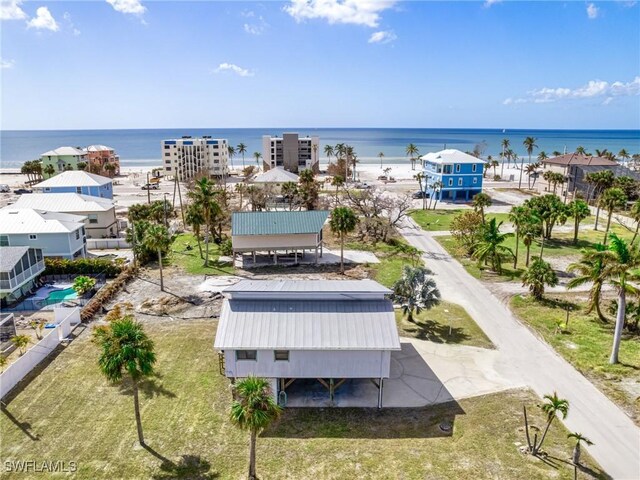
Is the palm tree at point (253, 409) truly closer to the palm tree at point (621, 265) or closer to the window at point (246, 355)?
the window at point (246, 355)

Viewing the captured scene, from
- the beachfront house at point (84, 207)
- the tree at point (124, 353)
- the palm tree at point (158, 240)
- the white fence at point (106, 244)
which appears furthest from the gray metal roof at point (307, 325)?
the beachfront house at point (84, 207)

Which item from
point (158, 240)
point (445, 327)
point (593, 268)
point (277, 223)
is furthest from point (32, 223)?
point (593, 268)

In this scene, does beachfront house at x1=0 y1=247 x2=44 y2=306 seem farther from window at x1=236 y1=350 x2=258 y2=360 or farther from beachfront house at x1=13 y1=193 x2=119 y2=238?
window at x1=236 y1=350 x2=258 y2=360

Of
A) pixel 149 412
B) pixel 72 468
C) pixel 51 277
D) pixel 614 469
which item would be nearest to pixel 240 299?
pixel 149 412

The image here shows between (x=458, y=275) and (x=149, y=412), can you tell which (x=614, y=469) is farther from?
(x=458, y=275)

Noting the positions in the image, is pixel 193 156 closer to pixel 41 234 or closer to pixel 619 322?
pixel 41 234

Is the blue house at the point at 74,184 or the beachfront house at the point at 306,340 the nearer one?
the beachfront house at the point at 306,340

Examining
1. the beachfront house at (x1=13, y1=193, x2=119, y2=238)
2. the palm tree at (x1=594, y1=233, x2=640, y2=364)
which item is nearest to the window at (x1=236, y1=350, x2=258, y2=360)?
the palm tree at (x1=594, y1=233, x2=640, y2=364)
